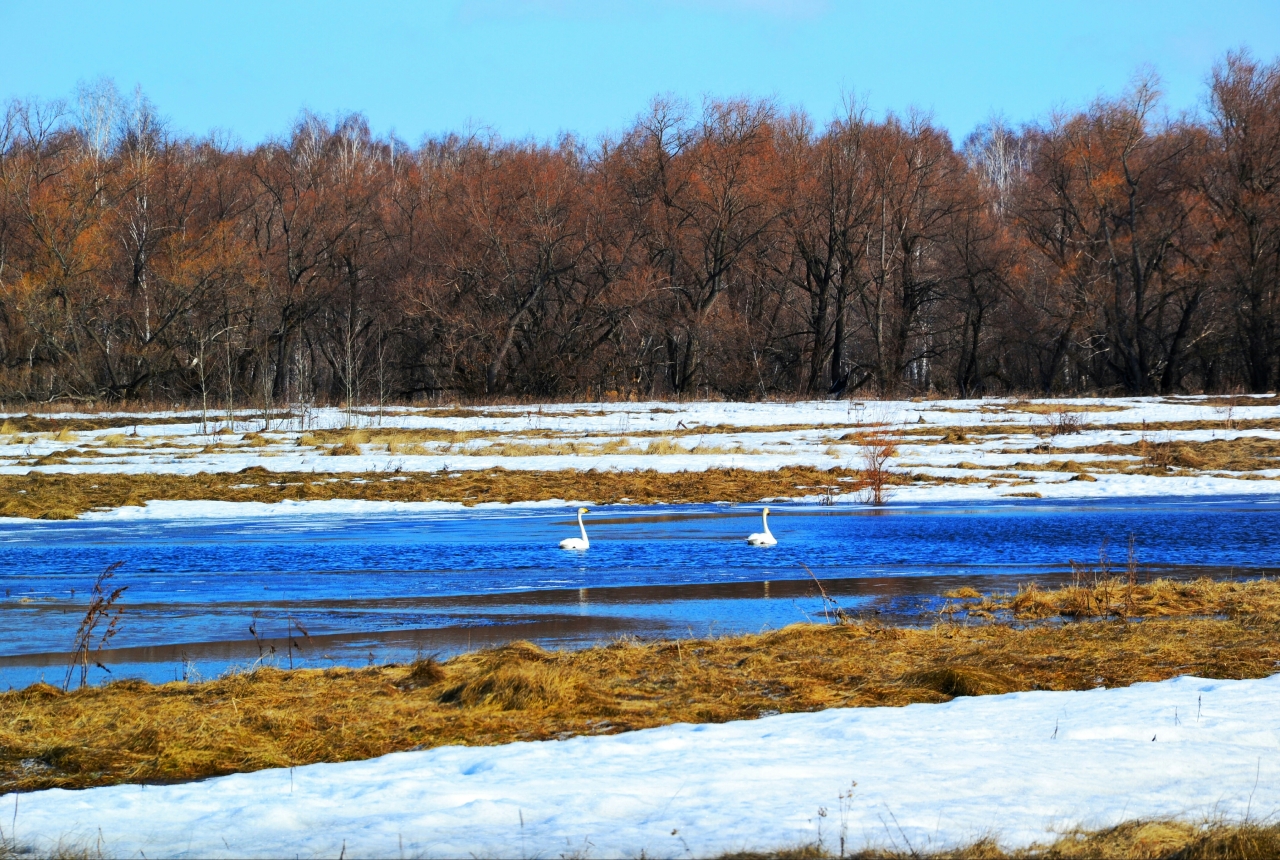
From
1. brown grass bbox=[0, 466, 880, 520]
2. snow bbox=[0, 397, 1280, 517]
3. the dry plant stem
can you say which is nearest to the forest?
snow bbox=[0, 397, 1280, 517]

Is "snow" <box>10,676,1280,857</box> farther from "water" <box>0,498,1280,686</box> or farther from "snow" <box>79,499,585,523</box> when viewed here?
"snow" <box>79,499,585,523</box>

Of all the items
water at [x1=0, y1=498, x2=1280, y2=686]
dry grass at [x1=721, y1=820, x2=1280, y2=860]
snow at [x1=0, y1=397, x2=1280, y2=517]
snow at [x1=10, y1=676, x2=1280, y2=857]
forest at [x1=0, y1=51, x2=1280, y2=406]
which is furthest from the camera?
forest at [x1=0, y1=51, x2=1280, y2=406]

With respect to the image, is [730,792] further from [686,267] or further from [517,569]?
[686,267]

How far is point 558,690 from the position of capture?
7738mm

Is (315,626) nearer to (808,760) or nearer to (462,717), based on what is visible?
(462,717)

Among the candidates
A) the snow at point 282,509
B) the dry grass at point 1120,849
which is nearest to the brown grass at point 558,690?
the dry grass at point 1120,849

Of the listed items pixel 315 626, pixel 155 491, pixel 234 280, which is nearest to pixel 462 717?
pixel 315 626

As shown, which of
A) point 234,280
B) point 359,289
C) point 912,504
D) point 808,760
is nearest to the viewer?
point 808,760

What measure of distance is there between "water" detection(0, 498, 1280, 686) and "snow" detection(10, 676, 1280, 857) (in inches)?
148

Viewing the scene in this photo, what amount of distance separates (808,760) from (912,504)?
17852 millimetres

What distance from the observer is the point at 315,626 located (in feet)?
37.4

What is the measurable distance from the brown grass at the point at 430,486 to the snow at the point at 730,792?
1796 centimetres

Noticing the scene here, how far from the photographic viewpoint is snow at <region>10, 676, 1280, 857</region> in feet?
16.5

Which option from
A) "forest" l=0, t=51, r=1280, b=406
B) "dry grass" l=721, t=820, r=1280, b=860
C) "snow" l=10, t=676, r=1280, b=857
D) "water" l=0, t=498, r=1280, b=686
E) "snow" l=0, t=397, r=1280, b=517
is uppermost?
"forest" l=0, t=51, r=1280, b=406
